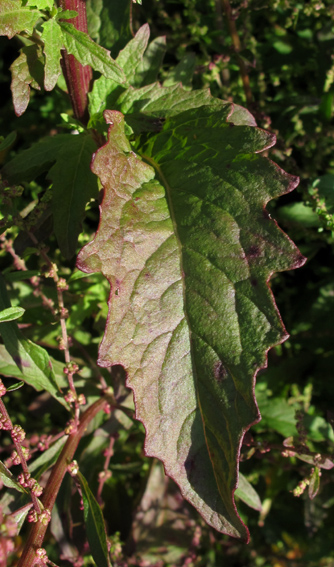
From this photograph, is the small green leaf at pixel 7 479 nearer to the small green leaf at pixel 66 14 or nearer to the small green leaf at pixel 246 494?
the small green leaf at pixel 246 494

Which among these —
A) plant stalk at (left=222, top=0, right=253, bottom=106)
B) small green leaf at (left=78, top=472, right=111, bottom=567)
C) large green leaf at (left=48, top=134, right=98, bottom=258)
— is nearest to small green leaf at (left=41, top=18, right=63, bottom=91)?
large green leaf at (left=48, top=134, right=98, bottom=258)

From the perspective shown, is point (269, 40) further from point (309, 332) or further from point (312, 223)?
point (309, 332)

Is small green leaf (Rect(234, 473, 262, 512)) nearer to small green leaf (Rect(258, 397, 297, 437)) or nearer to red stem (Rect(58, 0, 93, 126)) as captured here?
small green leaf (Rect(258, 397, 297, 437))

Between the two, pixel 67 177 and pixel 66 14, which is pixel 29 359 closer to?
pixel 67 177

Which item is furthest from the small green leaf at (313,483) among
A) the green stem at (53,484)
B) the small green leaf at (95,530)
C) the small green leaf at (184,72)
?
the small green leaf at (184,72)

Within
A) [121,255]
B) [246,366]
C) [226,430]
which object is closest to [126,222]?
[121,255]

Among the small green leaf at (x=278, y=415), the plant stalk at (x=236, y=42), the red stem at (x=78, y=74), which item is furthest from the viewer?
the small green leaf at (x=278, y=415)

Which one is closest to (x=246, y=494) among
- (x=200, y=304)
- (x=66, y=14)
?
(x=200, y=304)
